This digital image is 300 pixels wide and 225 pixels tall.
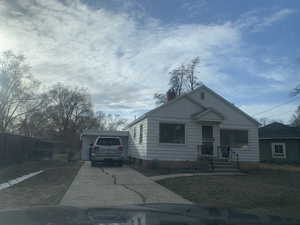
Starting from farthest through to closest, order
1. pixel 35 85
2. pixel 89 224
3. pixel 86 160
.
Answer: pixel 35 85, pixel 86 160, pixel 89 224

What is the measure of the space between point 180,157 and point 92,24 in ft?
30.4

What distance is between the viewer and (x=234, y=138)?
18.1m

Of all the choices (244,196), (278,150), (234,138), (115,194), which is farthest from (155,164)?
(278,150)

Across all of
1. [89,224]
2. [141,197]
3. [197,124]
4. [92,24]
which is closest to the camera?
[89,224]

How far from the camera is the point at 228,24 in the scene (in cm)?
1220

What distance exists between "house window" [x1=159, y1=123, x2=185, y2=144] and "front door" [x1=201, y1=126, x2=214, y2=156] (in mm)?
1364

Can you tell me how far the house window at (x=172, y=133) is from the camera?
16.9 meters

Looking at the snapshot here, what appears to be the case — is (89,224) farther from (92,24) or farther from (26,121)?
(26,121)

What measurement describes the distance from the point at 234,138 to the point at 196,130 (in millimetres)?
2678

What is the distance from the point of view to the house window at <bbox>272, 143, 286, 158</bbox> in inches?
1031

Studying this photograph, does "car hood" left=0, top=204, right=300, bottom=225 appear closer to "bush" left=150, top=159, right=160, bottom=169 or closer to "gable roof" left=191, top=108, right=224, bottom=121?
"bush" left=150, top=159, right=160, bottom=169

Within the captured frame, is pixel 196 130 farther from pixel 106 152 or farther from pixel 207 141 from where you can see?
pixel 106 152

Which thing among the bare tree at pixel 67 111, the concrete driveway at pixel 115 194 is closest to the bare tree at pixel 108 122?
the bare tree at pixel 67 111

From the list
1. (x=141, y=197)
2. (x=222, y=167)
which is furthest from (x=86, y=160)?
(x=141, y=197)
